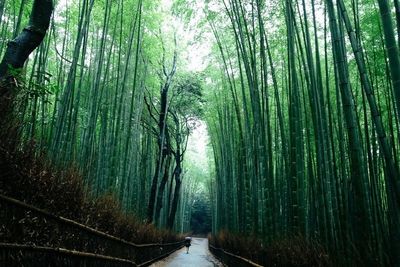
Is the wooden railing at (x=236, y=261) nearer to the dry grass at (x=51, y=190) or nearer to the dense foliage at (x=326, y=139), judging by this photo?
the dense foliage at (x=326, y=139)

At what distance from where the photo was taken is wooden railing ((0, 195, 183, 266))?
1.83 metres

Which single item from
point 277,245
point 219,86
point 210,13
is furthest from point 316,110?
point 219,86

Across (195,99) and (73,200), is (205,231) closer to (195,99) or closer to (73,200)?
(195,99)

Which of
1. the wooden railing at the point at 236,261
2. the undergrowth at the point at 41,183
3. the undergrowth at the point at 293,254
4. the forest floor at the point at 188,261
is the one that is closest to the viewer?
the undergrowth at the point at 41,183

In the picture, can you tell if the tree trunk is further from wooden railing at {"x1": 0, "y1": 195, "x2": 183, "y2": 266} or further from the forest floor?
the forest floor

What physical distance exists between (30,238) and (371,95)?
209 cm

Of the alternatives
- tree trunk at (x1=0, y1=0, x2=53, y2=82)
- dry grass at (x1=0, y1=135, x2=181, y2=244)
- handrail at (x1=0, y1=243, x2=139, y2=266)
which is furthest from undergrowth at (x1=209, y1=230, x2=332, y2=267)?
tree trunk at (x1=0, y1=0, x2=53, y2=82)

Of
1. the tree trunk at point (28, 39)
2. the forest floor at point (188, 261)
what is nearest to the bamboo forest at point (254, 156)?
the tree trunk at point (28, 39)

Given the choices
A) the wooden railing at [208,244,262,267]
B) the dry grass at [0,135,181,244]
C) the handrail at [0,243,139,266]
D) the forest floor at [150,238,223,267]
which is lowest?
the forest floor at [150,238,223,267]

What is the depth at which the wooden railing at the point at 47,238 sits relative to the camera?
1825mm

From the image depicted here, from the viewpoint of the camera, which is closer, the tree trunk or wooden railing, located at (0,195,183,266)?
wooden railing, located at (0,195,183,266)

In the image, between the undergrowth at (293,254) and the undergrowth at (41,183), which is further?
the undergrowth at (293,254)

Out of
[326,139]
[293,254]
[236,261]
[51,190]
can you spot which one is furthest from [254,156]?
[51,190]

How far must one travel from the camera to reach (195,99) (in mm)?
12102
